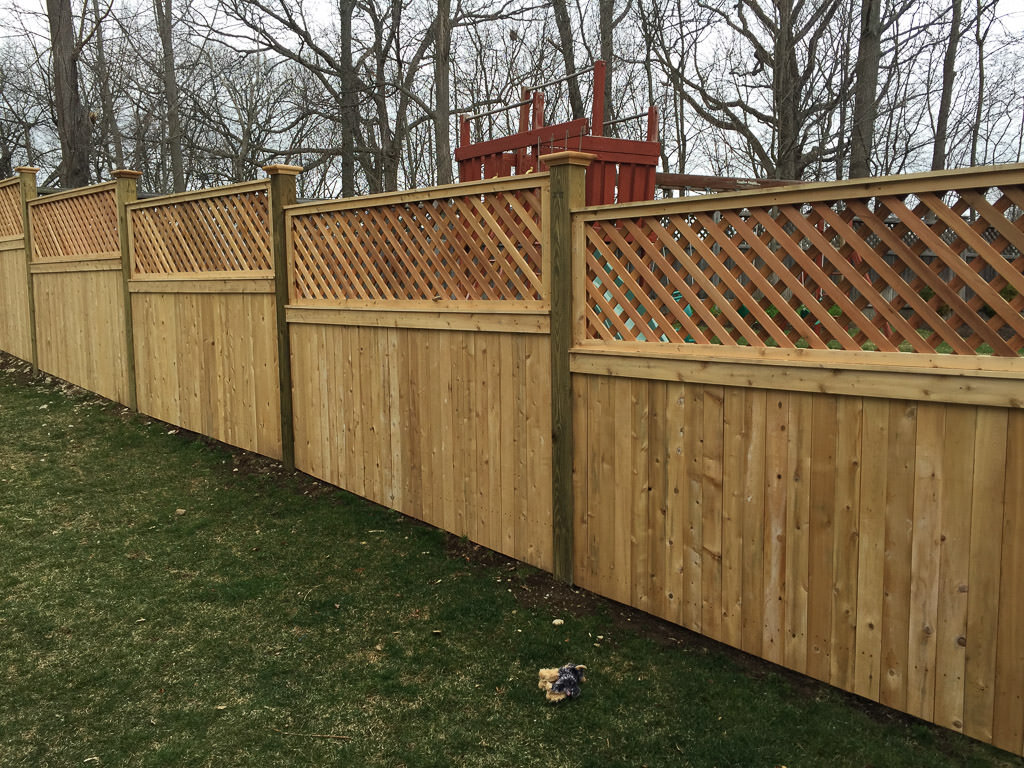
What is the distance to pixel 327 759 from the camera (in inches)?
101

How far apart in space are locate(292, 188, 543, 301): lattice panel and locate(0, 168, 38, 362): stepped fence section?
4905 mm

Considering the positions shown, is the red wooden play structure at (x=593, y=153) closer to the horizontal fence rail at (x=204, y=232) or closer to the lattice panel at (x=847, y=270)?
the horizontal fence rail at (x=204, y=232)

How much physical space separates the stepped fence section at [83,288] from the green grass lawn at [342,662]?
2.61 metres

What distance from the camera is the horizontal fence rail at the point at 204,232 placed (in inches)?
217

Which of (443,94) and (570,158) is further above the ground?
(443,94)

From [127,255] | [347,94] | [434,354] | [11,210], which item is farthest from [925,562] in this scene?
[347,94]

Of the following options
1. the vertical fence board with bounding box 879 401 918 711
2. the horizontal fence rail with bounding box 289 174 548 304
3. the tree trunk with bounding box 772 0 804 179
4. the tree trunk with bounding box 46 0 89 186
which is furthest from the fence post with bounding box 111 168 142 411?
the tree trunk with bounding box 772 0 804 179

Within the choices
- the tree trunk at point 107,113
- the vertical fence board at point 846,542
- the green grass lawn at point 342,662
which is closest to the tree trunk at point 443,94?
the tree trunk at point 107,113

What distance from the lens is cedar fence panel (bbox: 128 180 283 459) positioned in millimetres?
5520

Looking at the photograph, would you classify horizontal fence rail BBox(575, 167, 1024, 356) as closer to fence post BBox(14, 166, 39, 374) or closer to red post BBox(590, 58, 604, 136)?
red post BBox(590, 58, 604, 136)

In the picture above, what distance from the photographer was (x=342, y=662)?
316cm

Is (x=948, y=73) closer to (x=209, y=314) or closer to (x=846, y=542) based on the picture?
(x=209, y=314)

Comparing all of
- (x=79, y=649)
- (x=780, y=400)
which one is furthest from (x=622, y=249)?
(x=79, y=649)

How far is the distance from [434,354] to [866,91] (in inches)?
345
